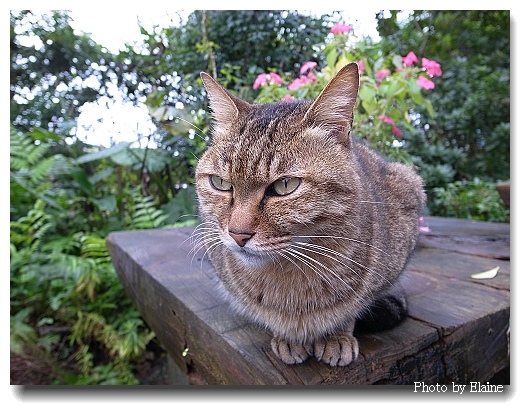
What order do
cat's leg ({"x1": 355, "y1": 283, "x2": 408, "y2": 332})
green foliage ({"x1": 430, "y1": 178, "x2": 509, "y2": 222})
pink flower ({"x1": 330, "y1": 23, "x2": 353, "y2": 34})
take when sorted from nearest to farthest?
cat's leg ({"x1": 355, "y1": 283, "x2": 408, "y2": 332}), pink flower ({"x1": 330, "y1": 23, "x2": 353, "y2": 34}), green foliage ({"x1": 430, "y1": 178, "x2": 509, "y2": 222})

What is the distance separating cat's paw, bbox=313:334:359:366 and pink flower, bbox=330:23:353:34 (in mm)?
1033

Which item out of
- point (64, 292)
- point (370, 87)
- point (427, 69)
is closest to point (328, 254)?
point (370, 87)

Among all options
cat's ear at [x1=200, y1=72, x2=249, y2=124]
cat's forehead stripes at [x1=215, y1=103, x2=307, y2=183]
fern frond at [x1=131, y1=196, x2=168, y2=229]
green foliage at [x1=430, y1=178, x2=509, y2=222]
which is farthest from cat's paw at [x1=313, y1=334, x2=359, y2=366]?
green foliage at [x1=430, y1=178, x2=509, y2=222]

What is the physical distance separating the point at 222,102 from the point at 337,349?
1.53 ft

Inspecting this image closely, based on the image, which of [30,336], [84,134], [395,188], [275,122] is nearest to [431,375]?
[395,188]

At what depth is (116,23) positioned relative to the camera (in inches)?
49.1

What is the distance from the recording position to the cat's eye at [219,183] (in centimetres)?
63

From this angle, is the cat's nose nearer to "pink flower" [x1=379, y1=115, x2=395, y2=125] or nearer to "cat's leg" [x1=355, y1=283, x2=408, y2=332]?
"cat's leg" [x1=355, y1=283, x2=408, y2=332]

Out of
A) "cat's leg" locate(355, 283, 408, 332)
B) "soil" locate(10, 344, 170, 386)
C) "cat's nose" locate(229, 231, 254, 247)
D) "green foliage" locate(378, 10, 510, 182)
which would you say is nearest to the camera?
"cat's nose" locate(229, 231, 254, 247)

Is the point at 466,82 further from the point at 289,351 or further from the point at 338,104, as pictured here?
the point at 289,351

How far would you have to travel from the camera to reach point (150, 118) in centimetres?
172

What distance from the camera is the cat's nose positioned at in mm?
539
